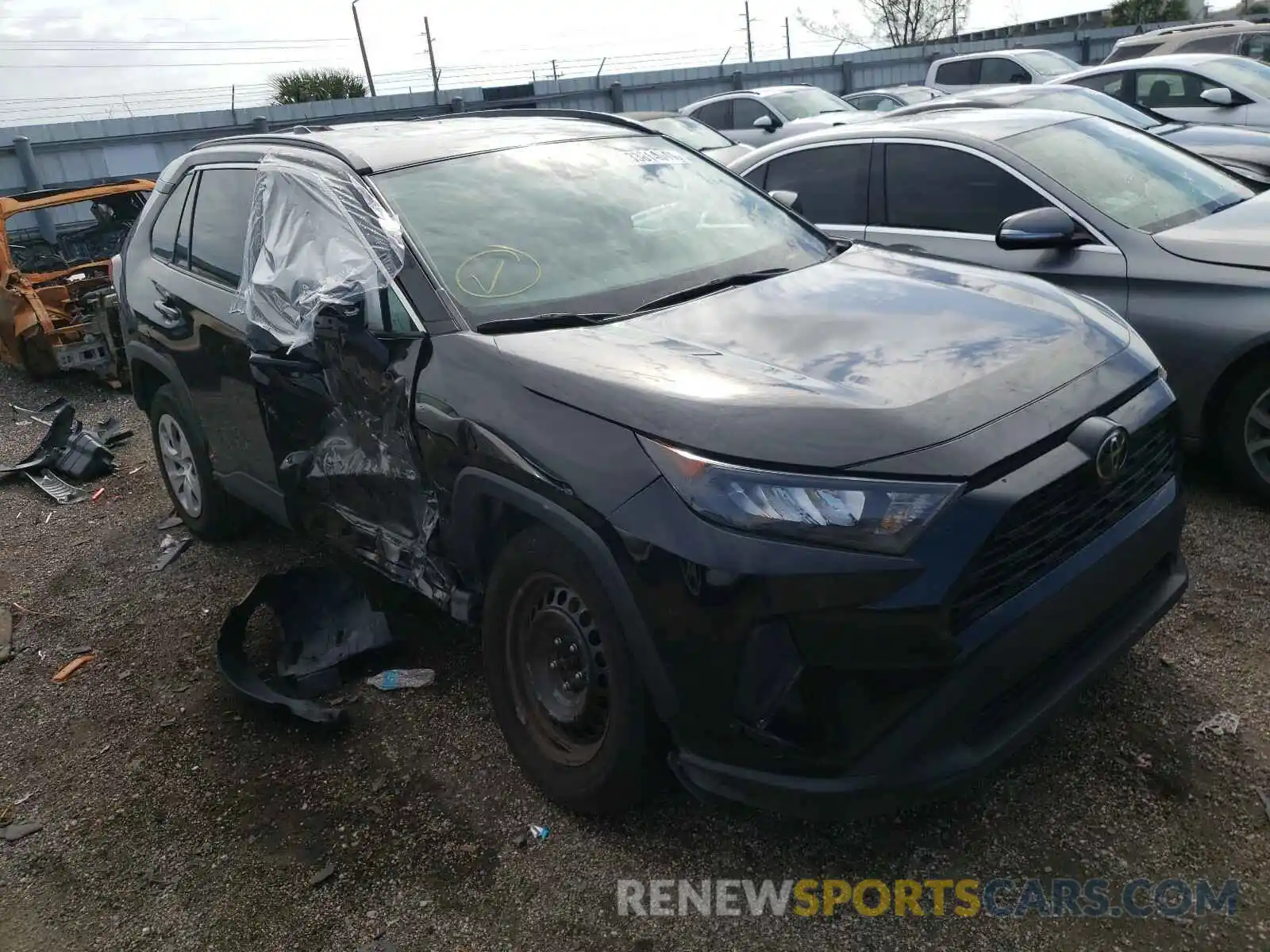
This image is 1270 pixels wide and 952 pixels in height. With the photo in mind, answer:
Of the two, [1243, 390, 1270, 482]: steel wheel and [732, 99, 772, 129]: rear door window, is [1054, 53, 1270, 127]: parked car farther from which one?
[1243, 390, 1270, 482]: steel wheel

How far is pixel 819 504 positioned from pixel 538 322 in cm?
113

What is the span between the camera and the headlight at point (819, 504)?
216 centimetres

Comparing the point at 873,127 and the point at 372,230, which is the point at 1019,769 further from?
the point at 873,127

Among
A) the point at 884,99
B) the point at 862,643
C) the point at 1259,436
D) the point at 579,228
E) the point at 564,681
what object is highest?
the point at 579,228

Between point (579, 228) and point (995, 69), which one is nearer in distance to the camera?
point (579, 228)

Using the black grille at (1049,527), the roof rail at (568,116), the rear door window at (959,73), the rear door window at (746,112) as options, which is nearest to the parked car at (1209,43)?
the rear door window at (959,73)

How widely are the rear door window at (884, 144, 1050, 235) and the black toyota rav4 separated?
1475 millimetres

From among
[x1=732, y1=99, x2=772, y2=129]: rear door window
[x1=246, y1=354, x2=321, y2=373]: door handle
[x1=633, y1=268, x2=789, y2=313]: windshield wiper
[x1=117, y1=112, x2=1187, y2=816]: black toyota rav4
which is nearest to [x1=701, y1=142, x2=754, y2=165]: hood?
[x1=732, y1=99, x2=772, y2=129]: rear door window

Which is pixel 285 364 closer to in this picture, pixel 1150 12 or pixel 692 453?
pixel 692 453

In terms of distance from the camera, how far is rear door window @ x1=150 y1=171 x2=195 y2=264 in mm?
4688

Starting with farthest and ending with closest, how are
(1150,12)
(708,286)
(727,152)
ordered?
(1150,12) → (727,152) → (708,286)

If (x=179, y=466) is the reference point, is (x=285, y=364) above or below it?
above

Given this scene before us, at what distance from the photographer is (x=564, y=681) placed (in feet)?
9.12

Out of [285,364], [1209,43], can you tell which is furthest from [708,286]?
[1209,43]
